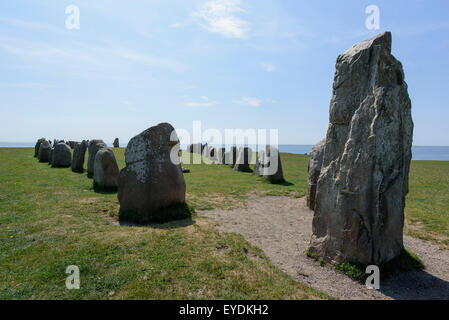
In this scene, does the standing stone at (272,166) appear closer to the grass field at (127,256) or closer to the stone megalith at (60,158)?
the grass field at (127,256)

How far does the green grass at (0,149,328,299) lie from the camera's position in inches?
166

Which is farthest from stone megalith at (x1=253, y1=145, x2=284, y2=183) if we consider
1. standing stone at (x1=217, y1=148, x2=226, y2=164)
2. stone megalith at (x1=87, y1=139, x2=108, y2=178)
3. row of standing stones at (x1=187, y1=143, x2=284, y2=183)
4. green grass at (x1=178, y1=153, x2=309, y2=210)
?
stone megalith at (x1=87, y1=139, x2=108, y2=178)

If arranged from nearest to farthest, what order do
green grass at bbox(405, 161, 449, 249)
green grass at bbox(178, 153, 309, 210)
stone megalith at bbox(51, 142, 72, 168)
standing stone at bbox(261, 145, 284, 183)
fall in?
green grass at bbox(405, 161, 449, 249), green grass at bbox(178, 153, 309, 210), standing stone at bbox(261, 145, 284, 183), stone megalith at bbox(51, 142, 72, 168)

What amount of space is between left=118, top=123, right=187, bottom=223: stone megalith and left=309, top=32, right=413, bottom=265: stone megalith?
494 cm

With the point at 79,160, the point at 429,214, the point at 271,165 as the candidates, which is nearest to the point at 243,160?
the point at 271,165

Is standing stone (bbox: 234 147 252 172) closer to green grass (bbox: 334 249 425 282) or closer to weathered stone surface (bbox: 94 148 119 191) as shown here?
weathered stone surface (bbox: 94 148 119 191)

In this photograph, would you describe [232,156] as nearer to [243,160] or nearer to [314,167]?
[243,160]

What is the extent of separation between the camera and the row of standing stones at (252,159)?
16500mm

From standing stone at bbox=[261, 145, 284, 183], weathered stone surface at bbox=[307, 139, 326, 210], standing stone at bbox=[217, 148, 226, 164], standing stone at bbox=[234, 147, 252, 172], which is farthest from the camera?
standing stone at bbox=[217, 148, 226, 164]

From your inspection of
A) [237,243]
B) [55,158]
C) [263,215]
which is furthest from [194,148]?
[237,243]

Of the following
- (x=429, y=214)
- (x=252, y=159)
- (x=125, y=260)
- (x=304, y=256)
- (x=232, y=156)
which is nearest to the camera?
(x=125, y=260)

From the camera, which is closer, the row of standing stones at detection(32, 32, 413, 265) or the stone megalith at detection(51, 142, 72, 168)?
the row of standing stones at detection(32, 32, 413, 265)

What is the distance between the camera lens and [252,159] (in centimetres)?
2267

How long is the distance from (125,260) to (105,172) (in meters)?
8.03
